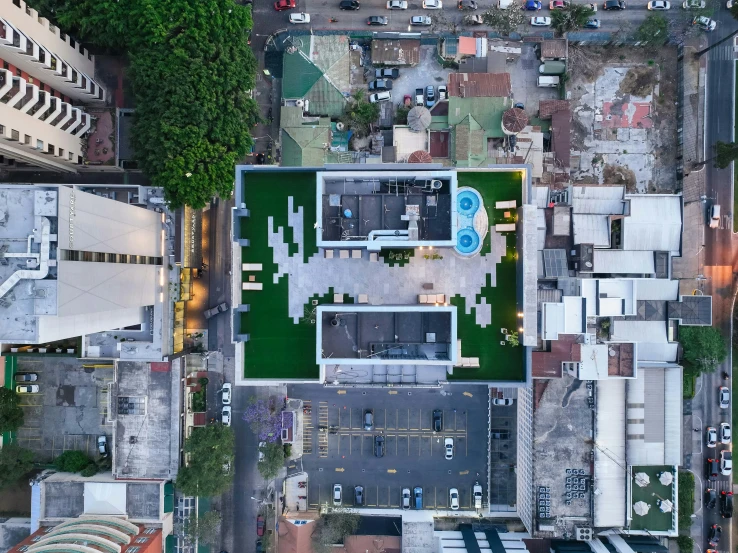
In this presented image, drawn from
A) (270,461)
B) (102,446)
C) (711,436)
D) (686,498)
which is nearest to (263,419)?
(270,461)

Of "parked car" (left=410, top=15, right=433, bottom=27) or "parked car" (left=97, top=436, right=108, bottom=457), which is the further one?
"parked car" (left=410, top=15, right=433, bottom=27)

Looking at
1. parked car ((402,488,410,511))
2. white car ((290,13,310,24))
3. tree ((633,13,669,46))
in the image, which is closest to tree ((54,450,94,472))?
parked car ((402,488,410,511))

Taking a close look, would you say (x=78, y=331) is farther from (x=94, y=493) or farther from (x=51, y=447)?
(x=51, y=447)

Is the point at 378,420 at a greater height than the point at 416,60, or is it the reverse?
the point at 416,60

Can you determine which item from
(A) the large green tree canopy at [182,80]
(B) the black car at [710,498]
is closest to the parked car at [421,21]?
(A) the large green tree canopy at [182,80]

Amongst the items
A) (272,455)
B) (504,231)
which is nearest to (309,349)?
(504,231)

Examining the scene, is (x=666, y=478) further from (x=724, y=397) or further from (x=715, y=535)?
(x=724, y=397)

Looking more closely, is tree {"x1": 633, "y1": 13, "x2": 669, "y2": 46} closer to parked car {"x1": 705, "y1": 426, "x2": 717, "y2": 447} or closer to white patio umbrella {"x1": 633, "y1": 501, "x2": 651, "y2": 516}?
parked car {"x1": 705, "y1": 426, "x2": 717, "y2": 447}
